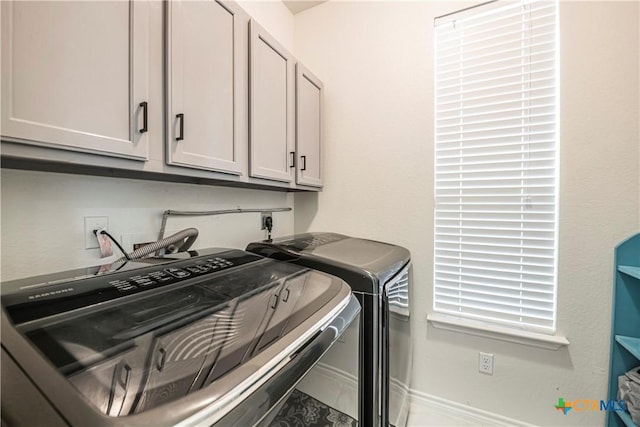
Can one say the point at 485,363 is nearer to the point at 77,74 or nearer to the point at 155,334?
the point at 155,334

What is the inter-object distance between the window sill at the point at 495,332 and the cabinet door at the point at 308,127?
4.00ft

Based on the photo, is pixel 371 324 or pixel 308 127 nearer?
pixel 371 324

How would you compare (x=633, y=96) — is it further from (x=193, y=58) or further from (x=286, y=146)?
(x=193, y=58)

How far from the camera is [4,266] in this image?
2.60 feet

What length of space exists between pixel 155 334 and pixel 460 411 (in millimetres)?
1898

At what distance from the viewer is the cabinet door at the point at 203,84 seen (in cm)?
95

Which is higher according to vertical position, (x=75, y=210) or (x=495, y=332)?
(x=75, y=210)

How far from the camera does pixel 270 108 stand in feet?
4.77

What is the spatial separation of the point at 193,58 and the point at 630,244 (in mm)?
2102

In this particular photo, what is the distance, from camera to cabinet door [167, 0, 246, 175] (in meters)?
0.95
